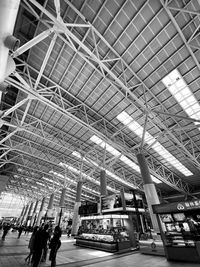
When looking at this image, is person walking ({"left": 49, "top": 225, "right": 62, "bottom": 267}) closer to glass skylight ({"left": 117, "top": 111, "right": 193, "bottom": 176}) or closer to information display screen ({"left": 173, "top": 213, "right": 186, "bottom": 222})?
information display screen ({"left": 173, "top": 213, "right": 186, "bottom": 222})

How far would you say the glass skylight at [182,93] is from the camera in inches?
430

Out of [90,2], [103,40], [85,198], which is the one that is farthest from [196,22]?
[85,198]

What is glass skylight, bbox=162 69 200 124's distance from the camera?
10.9 m

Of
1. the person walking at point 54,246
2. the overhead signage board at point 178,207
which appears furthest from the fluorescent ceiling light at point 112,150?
the person walking at point 54,246

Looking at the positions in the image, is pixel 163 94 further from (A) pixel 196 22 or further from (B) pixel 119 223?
(B) pixel 119 223

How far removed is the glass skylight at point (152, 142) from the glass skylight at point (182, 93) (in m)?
4.24

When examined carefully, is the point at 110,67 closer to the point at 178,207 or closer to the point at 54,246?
the point at 178,207

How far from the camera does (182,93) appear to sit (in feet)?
38.9

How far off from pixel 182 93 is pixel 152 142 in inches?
276

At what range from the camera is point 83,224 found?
18016 mm

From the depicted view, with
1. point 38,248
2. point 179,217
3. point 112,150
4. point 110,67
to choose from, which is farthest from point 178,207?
point 112,150

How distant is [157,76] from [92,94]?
5653mm

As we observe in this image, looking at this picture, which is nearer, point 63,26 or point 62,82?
point 63,26

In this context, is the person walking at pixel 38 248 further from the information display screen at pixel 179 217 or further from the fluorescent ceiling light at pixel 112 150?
the fluorescent ceiling light at pixel 112 150
